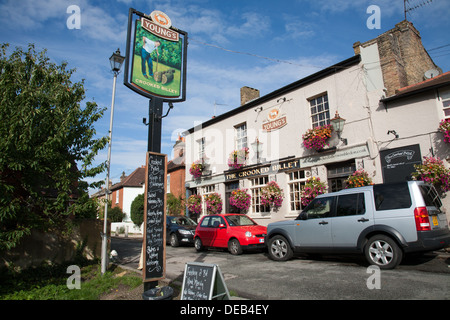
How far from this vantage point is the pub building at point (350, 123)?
10211 mm

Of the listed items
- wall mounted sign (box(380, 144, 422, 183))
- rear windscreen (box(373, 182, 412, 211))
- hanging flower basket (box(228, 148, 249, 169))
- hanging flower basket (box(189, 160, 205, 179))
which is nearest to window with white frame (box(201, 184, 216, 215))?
hanging flower basket (box(189, 160, 205, 179))

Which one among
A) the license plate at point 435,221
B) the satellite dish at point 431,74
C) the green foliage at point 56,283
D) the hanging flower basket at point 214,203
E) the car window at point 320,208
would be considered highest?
the satellite dish at point 431,74

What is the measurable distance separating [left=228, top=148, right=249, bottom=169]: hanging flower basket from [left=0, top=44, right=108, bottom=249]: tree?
952 centimetres

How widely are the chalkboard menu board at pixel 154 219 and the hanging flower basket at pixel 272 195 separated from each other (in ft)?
30.0

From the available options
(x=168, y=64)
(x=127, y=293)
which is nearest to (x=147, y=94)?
(x=168, y=64)

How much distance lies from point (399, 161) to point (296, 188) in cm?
468

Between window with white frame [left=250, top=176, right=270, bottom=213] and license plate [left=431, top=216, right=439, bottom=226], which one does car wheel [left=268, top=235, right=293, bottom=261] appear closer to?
license plate [left=431, top=216, right=439, bottom=226]

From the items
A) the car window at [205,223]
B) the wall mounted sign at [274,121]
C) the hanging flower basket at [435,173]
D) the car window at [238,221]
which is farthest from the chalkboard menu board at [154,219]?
the wall mounted sign at [274,121]

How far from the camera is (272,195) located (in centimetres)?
1432

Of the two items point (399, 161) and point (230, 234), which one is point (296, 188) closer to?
point (230, 234)

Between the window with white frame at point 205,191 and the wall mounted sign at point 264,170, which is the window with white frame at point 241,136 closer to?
the wall mounted sign at point 264,170

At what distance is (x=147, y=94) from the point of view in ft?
20.2

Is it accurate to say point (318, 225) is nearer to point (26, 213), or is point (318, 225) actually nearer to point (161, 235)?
point (161, 235)

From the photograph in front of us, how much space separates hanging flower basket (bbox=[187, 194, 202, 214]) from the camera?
1936 centimetres
